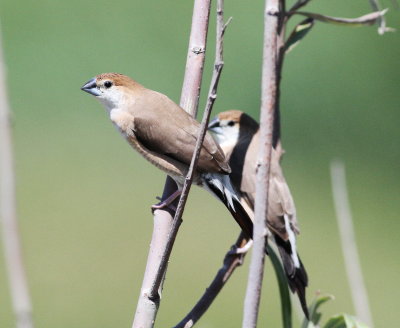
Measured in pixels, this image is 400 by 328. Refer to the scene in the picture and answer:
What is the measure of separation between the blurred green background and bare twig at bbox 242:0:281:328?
2.47 m

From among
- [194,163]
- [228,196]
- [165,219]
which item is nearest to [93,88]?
[228,196]

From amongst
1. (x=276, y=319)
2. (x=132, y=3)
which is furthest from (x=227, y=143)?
(x=132, y=3)

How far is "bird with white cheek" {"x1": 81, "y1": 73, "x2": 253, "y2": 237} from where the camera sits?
154cm

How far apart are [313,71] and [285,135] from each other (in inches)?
19.0

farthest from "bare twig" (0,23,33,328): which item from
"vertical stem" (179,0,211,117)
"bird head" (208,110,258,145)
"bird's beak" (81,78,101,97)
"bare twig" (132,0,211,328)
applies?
"bird head" (208,110,258,145)

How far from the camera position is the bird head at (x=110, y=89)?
6.10 ft

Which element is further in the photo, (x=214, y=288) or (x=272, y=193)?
(x=272, y=193)

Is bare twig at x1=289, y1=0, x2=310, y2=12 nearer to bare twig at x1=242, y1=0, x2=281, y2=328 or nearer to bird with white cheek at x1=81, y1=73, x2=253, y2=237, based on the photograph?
bare twig at x1=242, y1=0, x2=281, y2=328

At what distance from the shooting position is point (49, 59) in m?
4.98

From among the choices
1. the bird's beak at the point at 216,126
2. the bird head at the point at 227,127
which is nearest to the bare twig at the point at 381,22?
the bird head at the point at 227,127

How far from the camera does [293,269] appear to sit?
176 cm

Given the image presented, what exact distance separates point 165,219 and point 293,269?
0.63 meters

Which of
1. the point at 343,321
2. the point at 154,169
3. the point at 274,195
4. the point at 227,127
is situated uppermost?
the point at 154,169

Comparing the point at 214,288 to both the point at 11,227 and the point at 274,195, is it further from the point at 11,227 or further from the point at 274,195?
the point at 274,195
